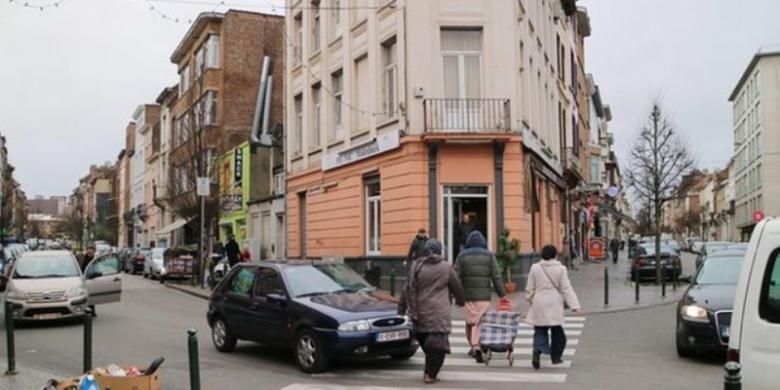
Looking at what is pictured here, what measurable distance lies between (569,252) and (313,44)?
1577 cm

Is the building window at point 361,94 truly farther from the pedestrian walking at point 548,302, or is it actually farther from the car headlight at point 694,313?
the car headlight at point 694,313

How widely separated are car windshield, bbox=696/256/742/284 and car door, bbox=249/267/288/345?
6.56 metres

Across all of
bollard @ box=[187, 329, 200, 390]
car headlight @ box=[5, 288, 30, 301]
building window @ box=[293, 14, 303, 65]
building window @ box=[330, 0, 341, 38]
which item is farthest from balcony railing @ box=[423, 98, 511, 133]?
bollard @ box=[187, 329, 200, 390]

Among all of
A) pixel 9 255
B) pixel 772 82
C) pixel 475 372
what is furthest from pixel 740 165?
pixel 475 372

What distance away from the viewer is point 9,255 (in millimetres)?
31641

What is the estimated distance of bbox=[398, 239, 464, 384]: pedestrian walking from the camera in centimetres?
933

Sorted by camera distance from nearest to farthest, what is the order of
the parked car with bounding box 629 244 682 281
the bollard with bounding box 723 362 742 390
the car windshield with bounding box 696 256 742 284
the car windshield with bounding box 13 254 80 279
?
the bollard with bounding box 723 362 742 390
the car windshield with bounding box 696 256 742 284
the car windshield with bounding box 13 254 80 279
the parked car with bounding box 629 244 682 281

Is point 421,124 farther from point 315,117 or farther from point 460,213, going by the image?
point 315,117

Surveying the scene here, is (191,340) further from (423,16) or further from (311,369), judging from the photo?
(423,16)

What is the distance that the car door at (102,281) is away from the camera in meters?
17.3

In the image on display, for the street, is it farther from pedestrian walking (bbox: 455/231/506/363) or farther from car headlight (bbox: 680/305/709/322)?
car headlight (bbox: 680/305/709/322)

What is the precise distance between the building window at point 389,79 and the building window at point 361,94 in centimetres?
81

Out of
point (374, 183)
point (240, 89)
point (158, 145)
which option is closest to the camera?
point (374, 183)

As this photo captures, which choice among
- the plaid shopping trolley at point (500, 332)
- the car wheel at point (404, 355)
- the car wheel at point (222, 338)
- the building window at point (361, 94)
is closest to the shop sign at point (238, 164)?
the building window at point (361, 94)
